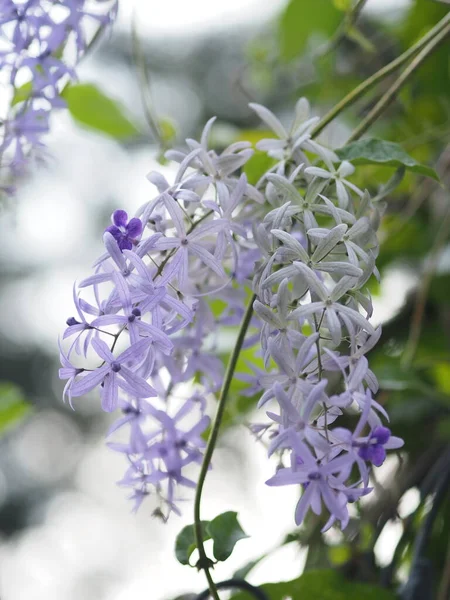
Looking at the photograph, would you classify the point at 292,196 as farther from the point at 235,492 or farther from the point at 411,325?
the point at 235,492

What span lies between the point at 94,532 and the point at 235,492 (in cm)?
142

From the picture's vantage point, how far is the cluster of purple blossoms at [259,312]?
29 centimetres

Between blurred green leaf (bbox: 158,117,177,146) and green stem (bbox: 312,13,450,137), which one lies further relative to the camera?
blurred green leaf (bbox: 158,117,177,146)

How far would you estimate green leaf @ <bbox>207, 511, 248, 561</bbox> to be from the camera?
1.17 ft

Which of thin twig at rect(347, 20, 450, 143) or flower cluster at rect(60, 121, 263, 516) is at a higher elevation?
thin twig at rect(347, 20, 450, 143)

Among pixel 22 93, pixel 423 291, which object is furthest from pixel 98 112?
pixel 423 291

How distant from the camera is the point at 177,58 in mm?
3971

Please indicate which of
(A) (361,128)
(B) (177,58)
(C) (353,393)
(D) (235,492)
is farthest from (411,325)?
(B) (177,58)

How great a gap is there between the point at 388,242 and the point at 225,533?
457 millimetres

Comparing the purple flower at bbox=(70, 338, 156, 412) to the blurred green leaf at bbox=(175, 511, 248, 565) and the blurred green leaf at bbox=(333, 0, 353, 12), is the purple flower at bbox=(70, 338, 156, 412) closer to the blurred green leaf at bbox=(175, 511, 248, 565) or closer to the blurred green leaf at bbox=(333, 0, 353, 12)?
the blurred green leaf at bbox=(175, 511, 248, 565)

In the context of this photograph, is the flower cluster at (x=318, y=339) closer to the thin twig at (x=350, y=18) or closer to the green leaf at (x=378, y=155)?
the green leaf at (x=378, y=155)

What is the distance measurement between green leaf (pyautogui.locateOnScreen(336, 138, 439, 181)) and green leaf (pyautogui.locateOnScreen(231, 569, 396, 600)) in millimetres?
275

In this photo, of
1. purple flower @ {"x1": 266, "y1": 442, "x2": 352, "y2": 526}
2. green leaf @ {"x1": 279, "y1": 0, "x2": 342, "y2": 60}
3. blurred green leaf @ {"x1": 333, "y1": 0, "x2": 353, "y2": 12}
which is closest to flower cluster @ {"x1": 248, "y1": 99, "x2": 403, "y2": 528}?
purple flower @ {"x1": 266, "y1": 442, "x2": 352, "y2": 526}

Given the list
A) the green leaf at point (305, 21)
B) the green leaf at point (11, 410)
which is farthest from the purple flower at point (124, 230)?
the green leaf at point (305, 21)
